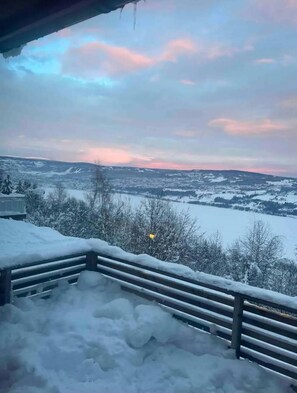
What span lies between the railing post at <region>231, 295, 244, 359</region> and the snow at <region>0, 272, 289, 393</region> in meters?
0.09

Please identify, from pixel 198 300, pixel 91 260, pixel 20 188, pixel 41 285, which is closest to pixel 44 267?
pixel 41 285

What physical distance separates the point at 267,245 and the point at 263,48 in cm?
2528

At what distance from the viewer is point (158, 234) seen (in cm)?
2230

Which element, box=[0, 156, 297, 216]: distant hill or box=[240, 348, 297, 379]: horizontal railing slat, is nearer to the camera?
box=[240, 348, 297, 379]: horizontal railing slat

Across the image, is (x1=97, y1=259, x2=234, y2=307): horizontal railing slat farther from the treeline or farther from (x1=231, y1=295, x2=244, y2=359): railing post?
the treeline

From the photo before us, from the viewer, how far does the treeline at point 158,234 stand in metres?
22.2

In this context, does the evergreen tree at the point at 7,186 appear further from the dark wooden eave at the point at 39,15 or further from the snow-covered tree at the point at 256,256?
the dark wooden eave at the point at 39,15

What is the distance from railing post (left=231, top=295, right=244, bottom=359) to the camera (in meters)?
3.10

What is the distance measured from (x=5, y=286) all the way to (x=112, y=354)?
1.56m

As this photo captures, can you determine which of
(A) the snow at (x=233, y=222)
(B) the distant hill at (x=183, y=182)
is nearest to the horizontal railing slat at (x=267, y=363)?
(A) the snow at (x=233, y=222)

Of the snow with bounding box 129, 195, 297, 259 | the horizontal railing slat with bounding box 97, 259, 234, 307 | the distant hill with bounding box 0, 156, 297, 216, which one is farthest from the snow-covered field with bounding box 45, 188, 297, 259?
the horizontal railing slat with bounding box 97, 259, 234, 307

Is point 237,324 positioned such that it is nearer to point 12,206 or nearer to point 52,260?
point 52,260

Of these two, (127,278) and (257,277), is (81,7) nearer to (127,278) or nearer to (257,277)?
(127,278)

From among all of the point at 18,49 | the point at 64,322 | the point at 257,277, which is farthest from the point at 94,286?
the point at 257,277
